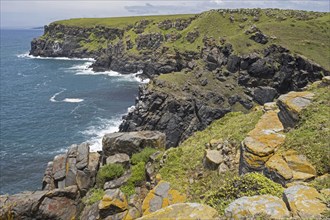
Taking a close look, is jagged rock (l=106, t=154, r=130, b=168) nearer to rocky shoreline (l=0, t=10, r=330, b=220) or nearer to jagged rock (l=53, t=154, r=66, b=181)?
rocky shoreline (l=0, t=10, r=330, b=220)

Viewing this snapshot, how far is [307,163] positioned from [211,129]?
43.4ft

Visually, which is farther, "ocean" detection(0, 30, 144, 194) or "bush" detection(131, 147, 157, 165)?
"ocean" detection(0, 30, 144, 194)

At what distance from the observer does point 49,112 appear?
86625 mm

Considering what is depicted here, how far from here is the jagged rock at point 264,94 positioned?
8081 centimetres

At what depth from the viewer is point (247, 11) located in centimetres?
13588

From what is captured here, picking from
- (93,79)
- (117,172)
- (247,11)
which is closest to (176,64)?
(93,79)

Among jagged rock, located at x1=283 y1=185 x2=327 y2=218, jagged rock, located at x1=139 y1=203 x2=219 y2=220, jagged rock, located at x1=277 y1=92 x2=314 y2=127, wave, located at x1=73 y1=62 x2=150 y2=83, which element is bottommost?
wave, located at x1=73 y1=62 x2=150 y2=83

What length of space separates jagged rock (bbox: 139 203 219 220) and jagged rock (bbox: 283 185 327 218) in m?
2.25

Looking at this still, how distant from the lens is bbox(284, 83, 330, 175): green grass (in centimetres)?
1358

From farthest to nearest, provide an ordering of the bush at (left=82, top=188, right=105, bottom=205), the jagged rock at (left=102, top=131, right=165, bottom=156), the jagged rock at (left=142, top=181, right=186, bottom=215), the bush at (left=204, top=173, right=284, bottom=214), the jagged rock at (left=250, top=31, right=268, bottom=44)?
the jagged rock at (left=250, top=31, right=268, bottom=44), the jagged rock at (left=102, top=131, right=165, bottom=156), the bush at (left=82, top=188, right=105, bottom=205), the jagged rock at (left=142, top=181, right=186, bottom=215), the bush at (left=204, top=173, right=284, bottom=214)

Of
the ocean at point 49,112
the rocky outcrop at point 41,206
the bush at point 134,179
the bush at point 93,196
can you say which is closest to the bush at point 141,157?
the bush at point 134,179

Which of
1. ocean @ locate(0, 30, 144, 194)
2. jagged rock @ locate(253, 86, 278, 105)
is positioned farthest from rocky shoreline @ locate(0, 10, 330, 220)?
jagged rock @ locate(253, 86, 278, 105)

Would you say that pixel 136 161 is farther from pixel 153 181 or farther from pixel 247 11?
pixel 247 11

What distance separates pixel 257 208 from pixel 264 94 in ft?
253
